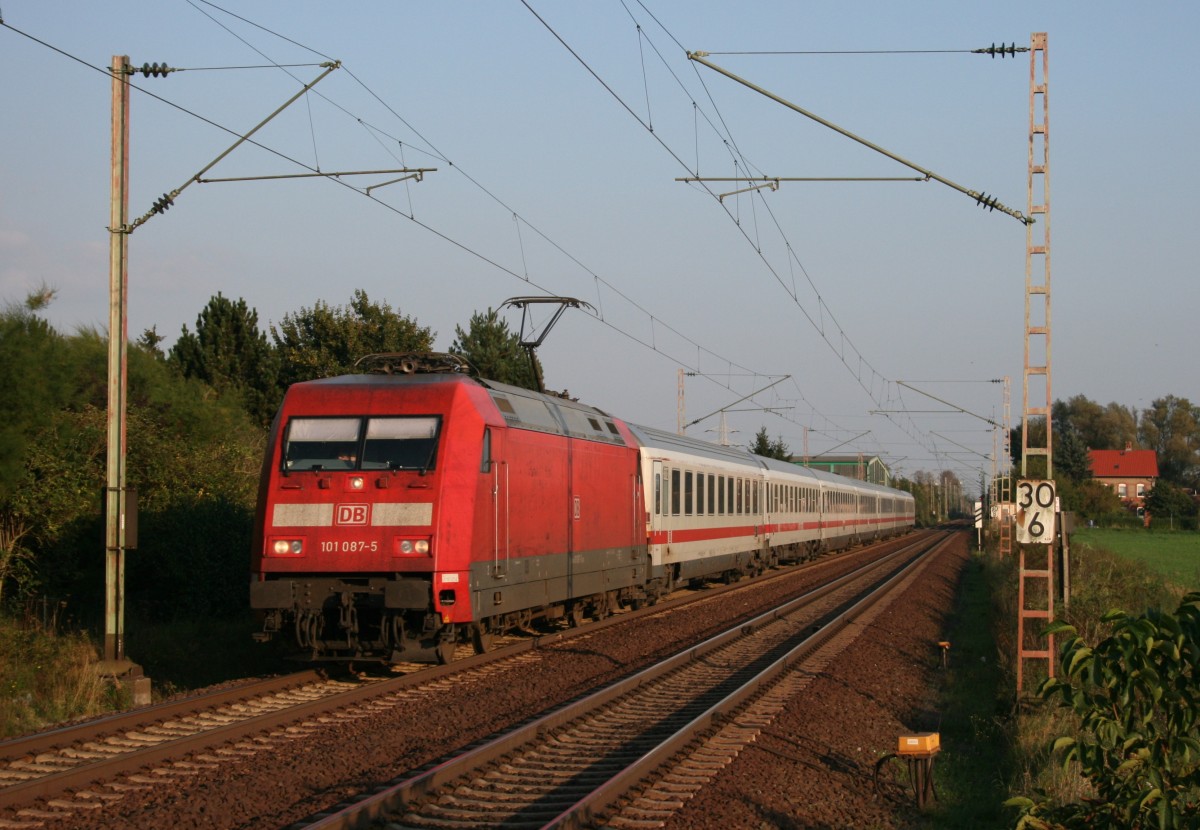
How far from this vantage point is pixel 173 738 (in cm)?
974

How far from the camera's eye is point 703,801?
8070mm

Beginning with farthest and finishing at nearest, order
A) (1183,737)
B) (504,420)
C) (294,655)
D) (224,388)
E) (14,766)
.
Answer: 1. (224,388)
2. (504,420)
3. (294,655)
4. (14,766)
5. (1183,737)

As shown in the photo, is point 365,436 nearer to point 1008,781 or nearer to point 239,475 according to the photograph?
point 1008,781

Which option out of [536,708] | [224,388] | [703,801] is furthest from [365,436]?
[224,388]

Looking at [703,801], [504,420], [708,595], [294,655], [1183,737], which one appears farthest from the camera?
[708,595]

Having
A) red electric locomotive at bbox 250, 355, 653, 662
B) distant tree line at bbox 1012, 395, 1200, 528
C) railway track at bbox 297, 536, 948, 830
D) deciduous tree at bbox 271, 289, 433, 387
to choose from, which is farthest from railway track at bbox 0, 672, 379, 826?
distant tree line at bbox 1012, 395, 1200, 528

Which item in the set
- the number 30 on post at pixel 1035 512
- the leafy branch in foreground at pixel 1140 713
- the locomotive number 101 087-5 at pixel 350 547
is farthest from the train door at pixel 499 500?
the leafy branch in foreground at pixel 1140 713

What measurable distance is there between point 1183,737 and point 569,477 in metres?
11.8

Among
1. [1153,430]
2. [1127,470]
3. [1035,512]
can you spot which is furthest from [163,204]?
[1153,430]

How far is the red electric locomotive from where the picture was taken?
40.8 ft

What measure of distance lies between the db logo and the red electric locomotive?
13 millimetres

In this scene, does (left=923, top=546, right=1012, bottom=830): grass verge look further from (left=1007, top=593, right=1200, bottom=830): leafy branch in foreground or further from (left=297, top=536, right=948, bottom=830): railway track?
(left=1007, top=593, right=1200, bottom=830): leafy branch in foreground

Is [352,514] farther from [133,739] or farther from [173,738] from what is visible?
[133,739]

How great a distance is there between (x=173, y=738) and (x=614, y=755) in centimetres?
351
